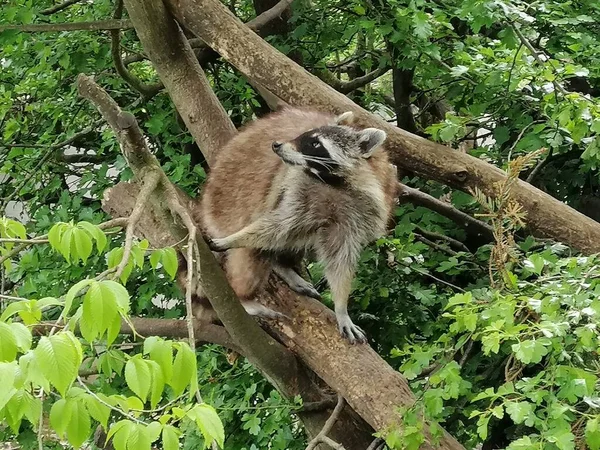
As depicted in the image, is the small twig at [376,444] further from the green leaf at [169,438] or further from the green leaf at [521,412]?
the green leaf at [169,438]

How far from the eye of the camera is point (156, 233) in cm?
257

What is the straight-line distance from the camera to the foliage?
3.70 ft

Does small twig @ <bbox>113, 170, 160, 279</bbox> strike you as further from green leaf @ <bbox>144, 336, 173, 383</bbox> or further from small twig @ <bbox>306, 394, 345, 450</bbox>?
small twig @ <bbox>306, 394, 345, 450</bbox>

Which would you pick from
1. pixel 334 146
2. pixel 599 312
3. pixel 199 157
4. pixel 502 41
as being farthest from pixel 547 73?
pixel 199 157

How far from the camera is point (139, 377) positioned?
3.49 ft

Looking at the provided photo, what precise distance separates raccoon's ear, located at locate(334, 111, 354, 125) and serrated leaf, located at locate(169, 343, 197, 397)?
5.21 feet

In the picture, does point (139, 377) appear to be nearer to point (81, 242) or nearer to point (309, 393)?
point (81, 242)

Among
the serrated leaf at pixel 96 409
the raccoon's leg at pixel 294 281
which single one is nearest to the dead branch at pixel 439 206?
the raccoon's leg at pixel 294 281

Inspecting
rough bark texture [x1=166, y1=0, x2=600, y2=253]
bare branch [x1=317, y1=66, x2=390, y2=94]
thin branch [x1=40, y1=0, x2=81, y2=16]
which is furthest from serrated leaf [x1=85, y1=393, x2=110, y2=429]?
bare branch [x1=317, y1=66, x2=390, y2=94]

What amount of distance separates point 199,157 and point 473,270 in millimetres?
1520

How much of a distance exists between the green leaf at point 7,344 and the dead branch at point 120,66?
7.21 ft

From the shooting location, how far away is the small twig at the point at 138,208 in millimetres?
1292

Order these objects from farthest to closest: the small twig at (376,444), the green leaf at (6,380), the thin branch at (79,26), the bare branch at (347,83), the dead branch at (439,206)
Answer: the bare branch at (347,83) → the dead branch at (439,206) → the thin branch at (79,26) → the small twig at (376,444) → the green leaf at (6,380)

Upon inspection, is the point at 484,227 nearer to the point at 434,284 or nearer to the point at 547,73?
the point at 434,284
